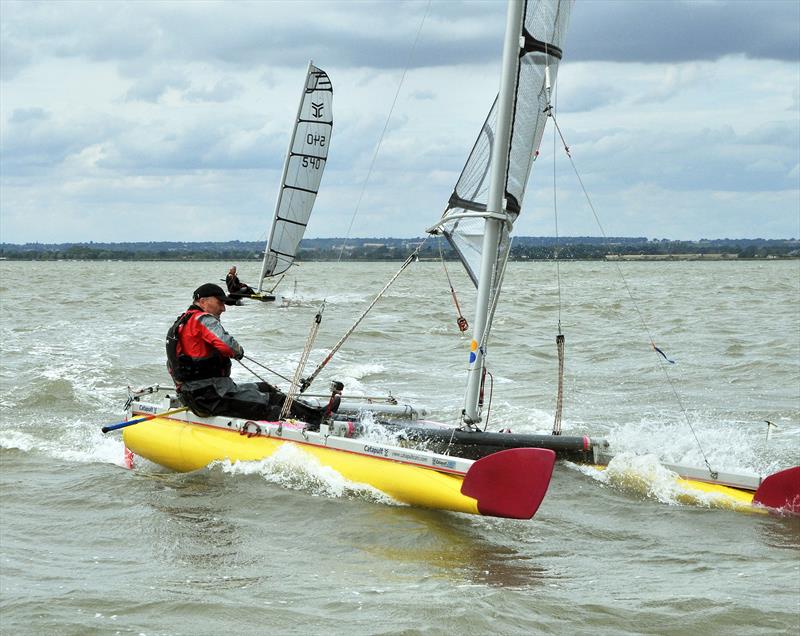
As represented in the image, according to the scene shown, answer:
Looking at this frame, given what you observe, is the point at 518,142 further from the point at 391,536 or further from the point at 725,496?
the point at 391,536

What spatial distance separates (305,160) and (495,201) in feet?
46.0

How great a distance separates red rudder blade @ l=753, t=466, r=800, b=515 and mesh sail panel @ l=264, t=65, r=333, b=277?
15223mm

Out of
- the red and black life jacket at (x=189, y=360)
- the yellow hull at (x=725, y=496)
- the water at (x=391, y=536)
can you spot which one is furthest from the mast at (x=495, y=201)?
the red and black life jacket at (x=189, y=360)

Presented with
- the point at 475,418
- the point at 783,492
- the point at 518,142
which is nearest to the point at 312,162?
the point at 518,142

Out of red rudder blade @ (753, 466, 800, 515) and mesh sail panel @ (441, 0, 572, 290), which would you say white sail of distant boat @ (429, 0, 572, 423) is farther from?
red rudder blade @ (753, 466, 800, 515)

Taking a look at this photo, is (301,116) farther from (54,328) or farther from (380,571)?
(380,571)

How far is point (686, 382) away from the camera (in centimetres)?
1336

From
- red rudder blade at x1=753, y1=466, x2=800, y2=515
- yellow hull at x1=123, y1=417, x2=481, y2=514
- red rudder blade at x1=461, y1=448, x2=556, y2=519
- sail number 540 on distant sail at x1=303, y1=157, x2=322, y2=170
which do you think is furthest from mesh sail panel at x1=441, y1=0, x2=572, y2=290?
sail number 540 on distant sail at x1=303, y1=157, x2=322, y2=170

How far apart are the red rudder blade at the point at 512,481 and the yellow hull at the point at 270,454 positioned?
0.40 ft

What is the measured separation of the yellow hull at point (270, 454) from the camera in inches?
257

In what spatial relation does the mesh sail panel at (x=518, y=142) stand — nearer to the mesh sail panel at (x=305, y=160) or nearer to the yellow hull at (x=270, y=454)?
the yellow hull at (x=270, y=454)

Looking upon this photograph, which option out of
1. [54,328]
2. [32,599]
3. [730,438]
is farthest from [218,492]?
[54,328]

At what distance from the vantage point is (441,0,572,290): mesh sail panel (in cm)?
731

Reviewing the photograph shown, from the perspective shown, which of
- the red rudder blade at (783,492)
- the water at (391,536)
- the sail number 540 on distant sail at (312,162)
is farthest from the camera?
the sail number 540 on distant sail at (312,162)
